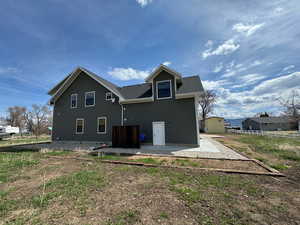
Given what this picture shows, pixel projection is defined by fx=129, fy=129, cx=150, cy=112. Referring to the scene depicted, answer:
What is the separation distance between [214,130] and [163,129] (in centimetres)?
2515

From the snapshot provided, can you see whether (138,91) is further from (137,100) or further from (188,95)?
(188,95)

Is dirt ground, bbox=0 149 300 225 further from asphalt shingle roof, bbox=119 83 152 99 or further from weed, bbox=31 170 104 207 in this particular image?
asphalt shingle roof, bbox=119 83 152 99

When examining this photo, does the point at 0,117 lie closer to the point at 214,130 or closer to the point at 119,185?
the point at 119,185

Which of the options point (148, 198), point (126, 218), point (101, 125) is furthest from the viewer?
point (101, 125)

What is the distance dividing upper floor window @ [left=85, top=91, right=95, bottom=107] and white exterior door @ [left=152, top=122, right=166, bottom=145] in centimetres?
681

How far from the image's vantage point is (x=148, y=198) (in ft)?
9.86

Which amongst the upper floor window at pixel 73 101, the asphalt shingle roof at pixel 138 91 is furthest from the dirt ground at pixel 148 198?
the upper floor window at pixel 73 101

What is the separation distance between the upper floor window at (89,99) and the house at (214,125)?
89.6ft

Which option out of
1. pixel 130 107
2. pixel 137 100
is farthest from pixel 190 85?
pixel 130 107

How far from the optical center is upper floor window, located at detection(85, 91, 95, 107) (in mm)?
12987

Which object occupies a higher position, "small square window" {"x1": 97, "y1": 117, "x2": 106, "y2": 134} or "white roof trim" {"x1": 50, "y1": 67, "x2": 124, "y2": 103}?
"white roof trim" {"x1": 50, "y1": 67, "x2": 124, "y2": 103}

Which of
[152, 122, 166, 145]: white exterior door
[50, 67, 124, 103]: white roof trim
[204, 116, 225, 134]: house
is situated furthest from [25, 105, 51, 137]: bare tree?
[204, 116, 225, 134]: house

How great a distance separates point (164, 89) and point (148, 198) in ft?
29.1

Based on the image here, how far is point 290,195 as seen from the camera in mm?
3100
